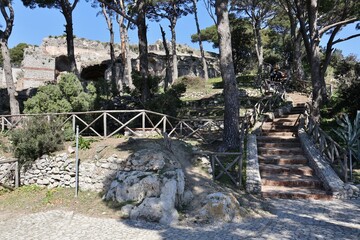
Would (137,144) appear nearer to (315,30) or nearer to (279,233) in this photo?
(279,233)

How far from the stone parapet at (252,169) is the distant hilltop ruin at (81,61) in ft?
69.4

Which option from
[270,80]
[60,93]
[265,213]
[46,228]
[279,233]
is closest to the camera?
[279,233]

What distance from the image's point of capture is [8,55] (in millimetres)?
14805

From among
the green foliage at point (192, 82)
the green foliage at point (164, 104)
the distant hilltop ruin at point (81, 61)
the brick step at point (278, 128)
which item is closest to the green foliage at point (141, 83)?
the green foliage at point (164, 104)

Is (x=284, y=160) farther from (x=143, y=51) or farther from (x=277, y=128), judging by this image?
(x=143, y=51)

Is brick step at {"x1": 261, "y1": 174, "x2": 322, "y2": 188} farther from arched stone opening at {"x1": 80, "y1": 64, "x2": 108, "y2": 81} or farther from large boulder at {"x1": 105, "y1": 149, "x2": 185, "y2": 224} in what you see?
arched stone opening at {"x1": 80, "y1": 64, "x2": 108, "y2": 81}

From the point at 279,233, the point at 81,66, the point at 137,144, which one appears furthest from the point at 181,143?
the point at 81,66

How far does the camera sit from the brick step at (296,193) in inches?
320

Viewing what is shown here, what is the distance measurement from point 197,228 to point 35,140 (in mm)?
5709

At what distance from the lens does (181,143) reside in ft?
31.8

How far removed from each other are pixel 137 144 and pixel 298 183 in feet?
15.1

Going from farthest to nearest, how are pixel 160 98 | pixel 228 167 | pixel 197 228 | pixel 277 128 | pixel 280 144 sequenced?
pixel 160 98 → pixel 277 128 → pixel 280 144 → pixel 228 167 → pixel 197 228

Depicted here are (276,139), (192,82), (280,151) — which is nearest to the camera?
(280,151)

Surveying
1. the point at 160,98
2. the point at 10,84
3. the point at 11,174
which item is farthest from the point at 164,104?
the point at 10,84
